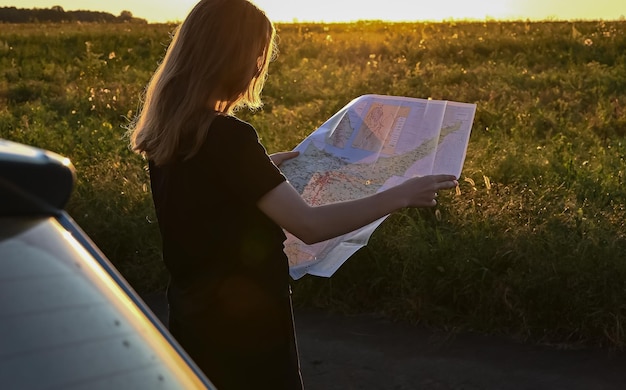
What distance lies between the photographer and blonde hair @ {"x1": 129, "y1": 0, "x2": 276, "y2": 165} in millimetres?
2314

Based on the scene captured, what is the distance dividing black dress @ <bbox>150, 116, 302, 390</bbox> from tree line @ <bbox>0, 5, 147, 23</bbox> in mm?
65009

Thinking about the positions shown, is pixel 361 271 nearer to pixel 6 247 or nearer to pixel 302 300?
pixel 302 300

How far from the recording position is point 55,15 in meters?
70.8

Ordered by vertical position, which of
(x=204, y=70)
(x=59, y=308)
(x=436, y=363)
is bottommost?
(x=436, y=363)

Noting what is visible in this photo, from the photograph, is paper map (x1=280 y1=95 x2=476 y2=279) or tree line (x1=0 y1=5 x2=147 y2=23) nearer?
paper map (x1=280 y1=95 x2=476 y2=279)

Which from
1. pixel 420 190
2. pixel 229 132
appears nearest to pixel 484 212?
pixel 420 190

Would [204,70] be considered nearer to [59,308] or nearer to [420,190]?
[420,190]

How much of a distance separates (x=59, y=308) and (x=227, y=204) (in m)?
1.02

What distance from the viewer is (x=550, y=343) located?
471cm

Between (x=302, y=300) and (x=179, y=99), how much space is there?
323cm

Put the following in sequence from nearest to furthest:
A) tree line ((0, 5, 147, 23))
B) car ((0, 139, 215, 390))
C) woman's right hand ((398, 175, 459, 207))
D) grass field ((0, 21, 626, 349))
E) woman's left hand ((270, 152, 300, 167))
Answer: car ((0, 139, 215, 390)) → woman's right hand ((398, 175, 459, 207)) → woman's left hand ((270, 152, 300, 167)) → grass field ((0, 21, 626, 349)) → tree line ((0, 5, 147, 23))

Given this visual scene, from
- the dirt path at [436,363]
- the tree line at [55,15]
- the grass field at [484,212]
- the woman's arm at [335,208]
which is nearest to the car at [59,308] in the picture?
the woman's arm at [335,208]

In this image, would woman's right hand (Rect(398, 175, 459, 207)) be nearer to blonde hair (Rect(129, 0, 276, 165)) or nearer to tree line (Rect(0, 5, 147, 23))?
blonde hair (Rect(129, 0, 276, 165))

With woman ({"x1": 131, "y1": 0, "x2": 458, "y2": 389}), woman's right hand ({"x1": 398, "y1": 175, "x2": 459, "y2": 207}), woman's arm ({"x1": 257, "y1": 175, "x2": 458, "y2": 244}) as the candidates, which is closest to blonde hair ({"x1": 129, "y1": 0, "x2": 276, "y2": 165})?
woman ({"x1": 131, "y1": 0, "x2": 458, "y2": 389})
